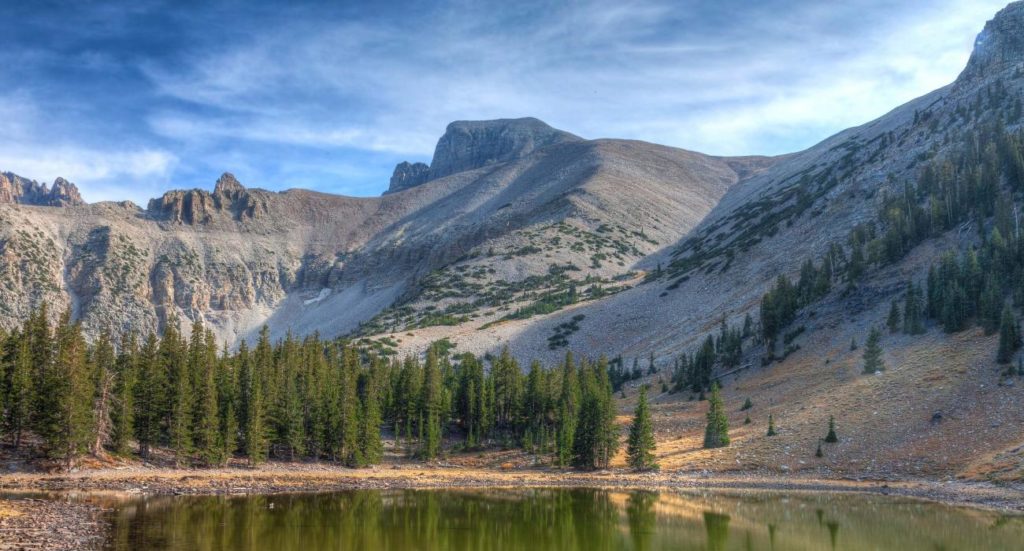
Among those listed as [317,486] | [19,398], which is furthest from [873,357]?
[19,398]

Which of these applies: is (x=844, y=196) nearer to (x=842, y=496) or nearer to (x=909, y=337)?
(x=909, y=337)

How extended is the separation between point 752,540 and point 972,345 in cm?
4319

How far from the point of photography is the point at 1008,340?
60.3 metres

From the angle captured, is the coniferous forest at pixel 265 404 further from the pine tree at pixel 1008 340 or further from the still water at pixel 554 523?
the pine tree at pixel 1008 340

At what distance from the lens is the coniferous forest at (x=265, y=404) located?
2121 inches

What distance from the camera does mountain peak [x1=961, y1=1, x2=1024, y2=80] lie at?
143000 mm

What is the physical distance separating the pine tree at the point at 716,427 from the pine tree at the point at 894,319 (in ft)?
81.3

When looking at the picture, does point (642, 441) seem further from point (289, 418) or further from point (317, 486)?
point (289, 418)

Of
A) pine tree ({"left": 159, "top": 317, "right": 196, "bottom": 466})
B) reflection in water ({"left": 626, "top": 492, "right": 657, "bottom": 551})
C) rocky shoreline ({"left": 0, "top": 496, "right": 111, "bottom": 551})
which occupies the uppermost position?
pine tree ({"left": 159, "top": 317, "right": 196, "bottom": 466})

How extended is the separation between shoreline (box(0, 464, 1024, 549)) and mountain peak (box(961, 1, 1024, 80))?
12467 cm

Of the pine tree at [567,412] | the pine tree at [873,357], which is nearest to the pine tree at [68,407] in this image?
the pine tree at [567,412]

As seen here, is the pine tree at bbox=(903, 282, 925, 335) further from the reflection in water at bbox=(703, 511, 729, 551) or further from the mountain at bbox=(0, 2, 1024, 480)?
the reflection in water at bbox=(703, 511, 729, 551)

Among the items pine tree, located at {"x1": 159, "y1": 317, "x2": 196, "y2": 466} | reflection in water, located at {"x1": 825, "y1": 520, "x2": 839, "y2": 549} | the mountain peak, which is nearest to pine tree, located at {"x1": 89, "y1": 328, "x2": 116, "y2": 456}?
pine tree, located at {"x1": 159, "y1": 317, "x2": 196, "y2": 466}

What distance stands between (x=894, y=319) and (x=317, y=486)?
60516 millimetres
